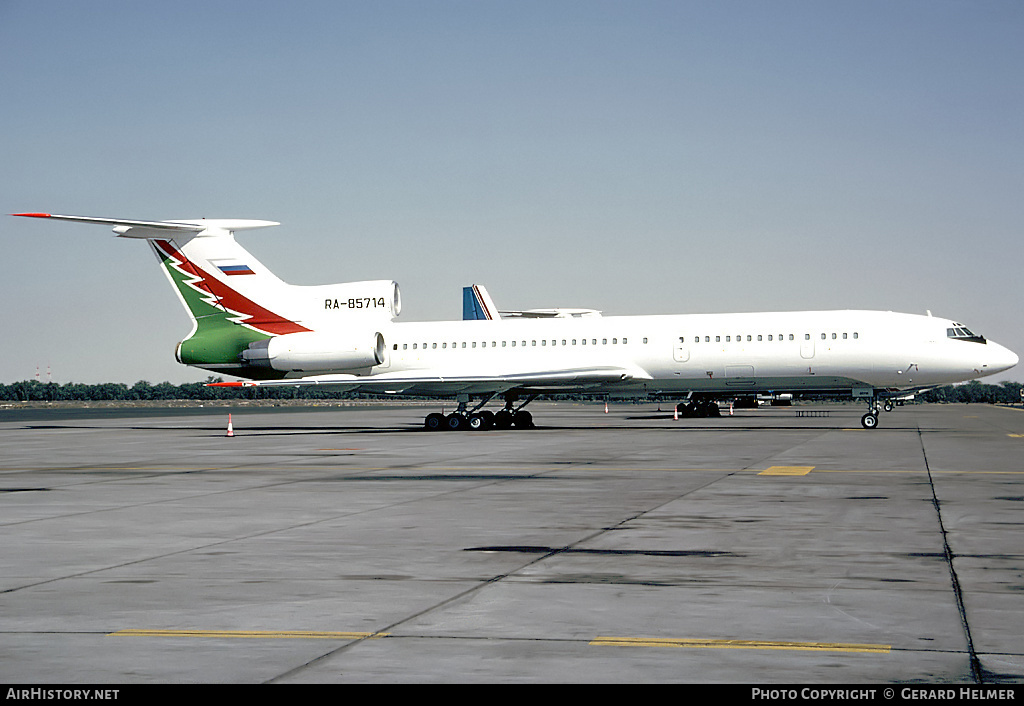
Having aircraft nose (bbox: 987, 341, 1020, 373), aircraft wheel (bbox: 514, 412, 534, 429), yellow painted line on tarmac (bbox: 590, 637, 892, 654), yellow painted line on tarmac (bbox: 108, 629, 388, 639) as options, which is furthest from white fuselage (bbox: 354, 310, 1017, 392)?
yellow painted line on tarmac (bbox: 108, 629, 388, 639)

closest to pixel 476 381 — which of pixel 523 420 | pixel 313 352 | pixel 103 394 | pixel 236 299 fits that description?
pixel 523 420

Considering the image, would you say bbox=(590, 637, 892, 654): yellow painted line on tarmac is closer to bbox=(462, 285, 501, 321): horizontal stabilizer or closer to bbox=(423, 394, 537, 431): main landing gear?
bbox=(423, 394, 537, 431): main landing gear

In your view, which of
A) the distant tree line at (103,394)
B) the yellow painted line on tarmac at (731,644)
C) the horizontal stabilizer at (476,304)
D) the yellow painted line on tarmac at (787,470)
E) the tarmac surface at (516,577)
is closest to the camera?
the tarmac surface at (516,577)

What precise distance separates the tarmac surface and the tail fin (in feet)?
61.4

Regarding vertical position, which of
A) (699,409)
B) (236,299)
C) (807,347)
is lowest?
(699,409)

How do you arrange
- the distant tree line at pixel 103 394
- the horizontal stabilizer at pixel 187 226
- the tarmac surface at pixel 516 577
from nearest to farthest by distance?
the tarmac surface at pixel 516 577
the horizontal stabilizer at pixel 187 226
the distant tree line at pixel 103 394

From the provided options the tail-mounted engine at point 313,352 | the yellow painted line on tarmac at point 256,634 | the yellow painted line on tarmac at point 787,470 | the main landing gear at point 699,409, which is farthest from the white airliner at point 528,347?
the yellow painted line on tarmac at point 256,634

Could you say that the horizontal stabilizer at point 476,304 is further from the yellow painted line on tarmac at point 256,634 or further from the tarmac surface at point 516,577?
the yellow painted line on tarmac at point 256,634

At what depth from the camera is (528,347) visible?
38344 mm

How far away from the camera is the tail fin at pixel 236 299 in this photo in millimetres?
37406

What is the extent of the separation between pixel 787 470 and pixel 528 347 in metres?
19.5

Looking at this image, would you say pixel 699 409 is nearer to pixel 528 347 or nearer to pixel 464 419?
pixel 528 347

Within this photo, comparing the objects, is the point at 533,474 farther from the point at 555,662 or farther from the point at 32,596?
the point at 555,662

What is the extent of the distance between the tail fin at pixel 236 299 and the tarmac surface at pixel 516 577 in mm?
18723
